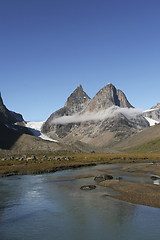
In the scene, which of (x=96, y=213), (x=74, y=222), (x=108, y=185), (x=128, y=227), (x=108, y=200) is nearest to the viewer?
(x=128, y=227)

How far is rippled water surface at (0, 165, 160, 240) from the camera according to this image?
A: 21766mm

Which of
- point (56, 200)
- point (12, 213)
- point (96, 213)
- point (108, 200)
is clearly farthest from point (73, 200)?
point (12, 213)

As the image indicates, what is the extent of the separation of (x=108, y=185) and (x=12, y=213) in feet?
75.0

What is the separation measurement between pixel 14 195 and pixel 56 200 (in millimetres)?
8753

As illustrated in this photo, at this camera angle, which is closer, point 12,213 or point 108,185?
point 12,213

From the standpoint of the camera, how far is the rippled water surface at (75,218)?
21766 millimetres

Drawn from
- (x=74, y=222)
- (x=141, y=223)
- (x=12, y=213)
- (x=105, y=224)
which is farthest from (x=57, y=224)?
(x=141, y=223)

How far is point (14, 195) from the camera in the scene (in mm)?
38969

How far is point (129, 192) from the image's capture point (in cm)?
3862

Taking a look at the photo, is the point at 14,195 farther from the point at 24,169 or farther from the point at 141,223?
the point at 24,169

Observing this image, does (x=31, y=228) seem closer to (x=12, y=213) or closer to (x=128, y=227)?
(x=12, y=213)

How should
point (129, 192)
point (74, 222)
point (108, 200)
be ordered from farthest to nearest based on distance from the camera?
point (129, 192) < point (108, 200) < point (74, 222)

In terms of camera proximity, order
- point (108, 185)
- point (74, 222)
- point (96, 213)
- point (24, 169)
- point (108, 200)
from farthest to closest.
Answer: point (24, 169)
point (108, 185)
point (108, 200)
point (96, 213)
point (74, 222)

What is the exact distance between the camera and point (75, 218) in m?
26.4
